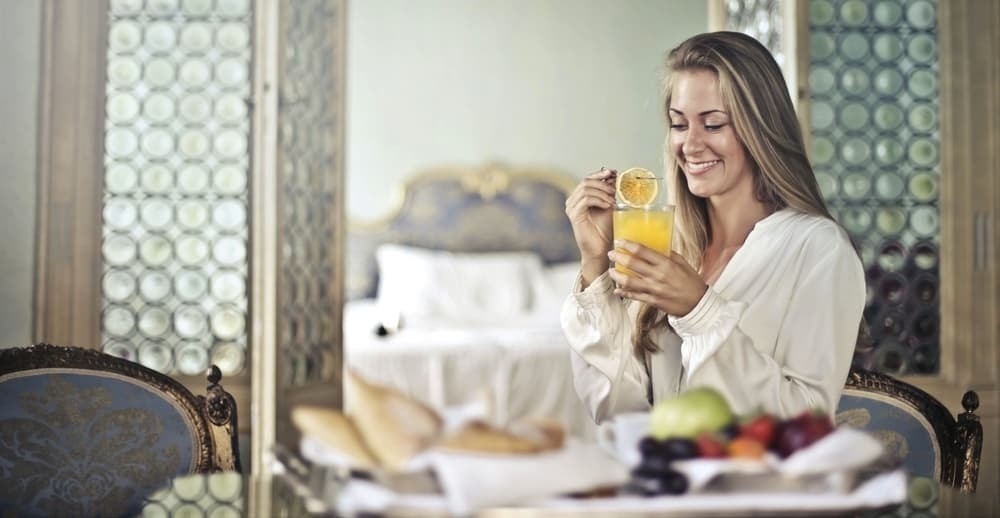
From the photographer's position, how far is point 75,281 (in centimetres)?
307

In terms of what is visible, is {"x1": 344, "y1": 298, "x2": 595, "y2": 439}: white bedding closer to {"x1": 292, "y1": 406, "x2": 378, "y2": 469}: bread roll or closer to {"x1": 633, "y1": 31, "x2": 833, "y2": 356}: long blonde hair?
{"x1": 633, "y1": 31, "x2": 833, "y2": 356}: long blonde hair

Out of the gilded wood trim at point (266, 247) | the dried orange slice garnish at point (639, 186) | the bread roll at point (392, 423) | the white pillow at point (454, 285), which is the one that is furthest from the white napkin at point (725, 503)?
the white pillow at point (454, 285)

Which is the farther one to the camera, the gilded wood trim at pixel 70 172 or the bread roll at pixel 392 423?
the gilded wood trim at pixel 70 172

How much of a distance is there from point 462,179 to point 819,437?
5.15 metres

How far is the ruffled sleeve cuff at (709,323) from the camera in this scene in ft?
4.19

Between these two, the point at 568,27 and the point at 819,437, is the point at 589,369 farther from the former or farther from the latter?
the point at 568,27

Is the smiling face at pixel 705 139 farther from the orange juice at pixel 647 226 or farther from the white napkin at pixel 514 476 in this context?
the white napkin at pixel 514 476

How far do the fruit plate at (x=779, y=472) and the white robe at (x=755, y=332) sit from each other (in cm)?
40

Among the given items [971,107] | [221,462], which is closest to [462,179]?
[971,107]

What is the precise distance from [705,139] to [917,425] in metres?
0.67

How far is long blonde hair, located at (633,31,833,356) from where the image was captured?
143cm

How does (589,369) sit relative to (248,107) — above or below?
below

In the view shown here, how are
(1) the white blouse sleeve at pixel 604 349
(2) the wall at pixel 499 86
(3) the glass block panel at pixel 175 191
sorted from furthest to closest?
(2) the wall at pixel 499 86 → (3) the glass block panel at pixel 175 191 → (1) the white blouse sleeve at pixel 604 349

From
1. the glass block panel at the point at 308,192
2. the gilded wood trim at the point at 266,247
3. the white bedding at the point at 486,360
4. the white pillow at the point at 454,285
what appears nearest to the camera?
the gilded wood trim at the point at 266,247
